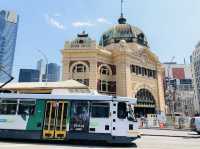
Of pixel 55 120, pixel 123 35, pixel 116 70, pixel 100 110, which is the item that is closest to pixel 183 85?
pixel 123 35

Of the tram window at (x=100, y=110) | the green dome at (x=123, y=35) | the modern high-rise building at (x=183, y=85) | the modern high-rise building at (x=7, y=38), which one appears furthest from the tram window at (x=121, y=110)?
the modern high-rise building at (x=7, y=38)

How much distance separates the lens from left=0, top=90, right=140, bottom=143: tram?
1452 centimetres

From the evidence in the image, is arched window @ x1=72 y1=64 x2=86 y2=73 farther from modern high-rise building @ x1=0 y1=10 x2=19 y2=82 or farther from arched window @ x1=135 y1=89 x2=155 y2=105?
modern high-rise building @ x1=0 y1=10 x2=19 y2=82

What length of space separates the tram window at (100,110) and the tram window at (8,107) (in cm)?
486

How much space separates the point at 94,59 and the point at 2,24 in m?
123

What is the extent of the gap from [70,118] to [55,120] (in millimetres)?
874

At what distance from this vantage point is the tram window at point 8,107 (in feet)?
51.0

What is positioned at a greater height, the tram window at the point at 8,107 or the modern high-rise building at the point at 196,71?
the modern high-rise building at the point at 196,71

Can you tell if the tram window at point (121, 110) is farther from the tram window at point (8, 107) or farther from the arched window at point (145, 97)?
the arched window at point (145, 97)

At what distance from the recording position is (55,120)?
48.3ft

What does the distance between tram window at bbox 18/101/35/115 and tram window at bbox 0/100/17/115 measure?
401mm

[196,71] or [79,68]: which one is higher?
[196,71]

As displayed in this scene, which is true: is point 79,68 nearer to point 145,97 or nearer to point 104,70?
point 104,70

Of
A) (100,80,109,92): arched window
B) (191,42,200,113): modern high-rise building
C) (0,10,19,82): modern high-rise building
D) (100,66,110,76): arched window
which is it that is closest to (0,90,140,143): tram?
(100,80,109,92): arched window
